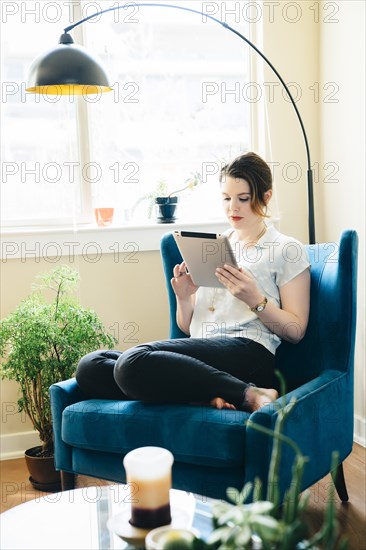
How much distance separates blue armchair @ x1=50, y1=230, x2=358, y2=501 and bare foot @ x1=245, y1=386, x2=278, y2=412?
0.05m

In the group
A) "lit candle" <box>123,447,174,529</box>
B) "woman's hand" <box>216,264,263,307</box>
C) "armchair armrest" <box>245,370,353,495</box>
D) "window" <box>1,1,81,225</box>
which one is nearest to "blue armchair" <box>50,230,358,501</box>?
"armchair armrest" <box>245,370,353,495</box>

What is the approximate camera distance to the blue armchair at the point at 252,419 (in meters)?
1.91

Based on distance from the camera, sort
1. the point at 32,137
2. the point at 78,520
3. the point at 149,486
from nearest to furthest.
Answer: the point at 149,486 → the point at 78,520 → the point at 32,137

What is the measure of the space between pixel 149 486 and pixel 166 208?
187 cm

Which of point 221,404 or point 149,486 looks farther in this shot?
point 221,404

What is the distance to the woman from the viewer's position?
6.86ft

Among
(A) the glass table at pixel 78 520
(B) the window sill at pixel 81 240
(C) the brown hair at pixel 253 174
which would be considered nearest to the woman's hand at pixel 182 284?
(C) the brown hair at pixel 253 174

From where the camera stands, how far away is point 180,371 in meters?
2.10

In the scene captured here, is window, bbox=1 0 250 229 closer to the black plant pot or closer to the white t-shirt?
the black plant pot

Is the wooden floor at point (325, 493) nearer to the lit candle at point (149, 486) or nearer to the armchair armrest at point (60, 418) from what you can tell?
the armchair armrest at point (60, 418)

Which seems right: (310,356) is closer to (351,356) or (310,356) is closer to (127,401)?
(351,356)

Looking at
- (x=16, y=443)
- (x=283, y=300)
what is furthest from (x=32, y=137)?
(x=283, y=300)

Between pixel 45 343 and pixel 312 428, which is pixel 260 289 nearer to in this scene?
pixel 312 428

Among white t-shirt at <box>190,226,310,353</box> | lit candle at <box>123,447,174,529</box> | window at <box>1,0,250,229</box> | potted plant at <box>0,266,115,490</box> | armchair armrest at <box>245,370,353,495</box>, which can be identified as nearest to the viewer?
lit candle at <box>123,447,174,529</box>
